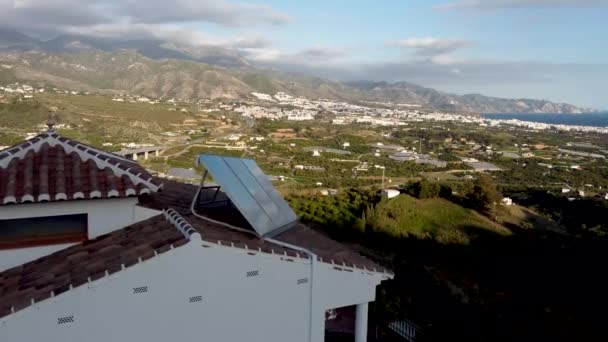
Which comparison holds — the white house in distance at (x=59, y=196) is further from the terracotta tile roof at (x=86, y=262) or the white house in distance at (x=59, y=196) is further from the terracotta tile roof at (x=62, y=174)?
the terracotta tile roof at (x=86, y=262)

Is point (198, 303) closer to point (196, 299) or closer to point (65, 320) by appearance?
point (196, 299)

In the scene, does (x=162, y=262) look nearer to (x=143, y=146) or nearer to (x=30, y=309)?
(x=30, y=309)

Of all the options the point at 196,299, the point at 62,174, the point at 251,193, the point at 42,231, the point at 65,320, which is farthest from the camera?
the point at 251,193

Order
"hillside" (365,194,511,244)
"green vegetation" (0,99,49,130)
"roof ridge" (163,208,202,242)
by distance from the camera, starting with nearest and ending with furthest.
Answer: "roof ridge" (163,208,202,242) → "hillside" (365,194,511,244) → "green vegetation" (0,99,49,130)

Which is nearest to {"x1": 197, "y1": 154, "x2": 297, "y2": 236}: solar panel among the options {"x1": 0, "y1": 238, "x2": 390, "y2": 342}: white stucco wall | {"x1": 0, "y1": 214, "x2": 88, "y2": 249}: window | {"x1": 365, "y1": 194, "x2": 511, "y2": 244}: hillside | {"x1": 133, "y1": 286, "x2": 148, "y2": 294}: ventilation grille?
{"x1": 0, "y1": 238, "x2": 390, "y2": 342}: white stucco wall

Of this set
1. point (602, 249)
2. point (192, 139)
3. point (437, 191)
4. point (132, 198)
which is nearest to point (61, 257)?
point (132, 198)

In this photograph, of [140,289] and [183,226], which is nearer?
[140,289]

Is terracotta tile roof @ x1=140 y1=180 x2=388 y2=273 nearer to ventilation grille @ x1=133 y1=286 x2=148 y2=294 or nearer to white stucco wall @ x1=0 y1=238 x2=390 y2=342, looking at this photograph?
white stucco wall @ x1=0 y1=238 x2=390 y2=342

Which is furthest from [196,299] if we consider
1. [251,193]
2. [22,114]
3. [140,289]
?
[22,114]
